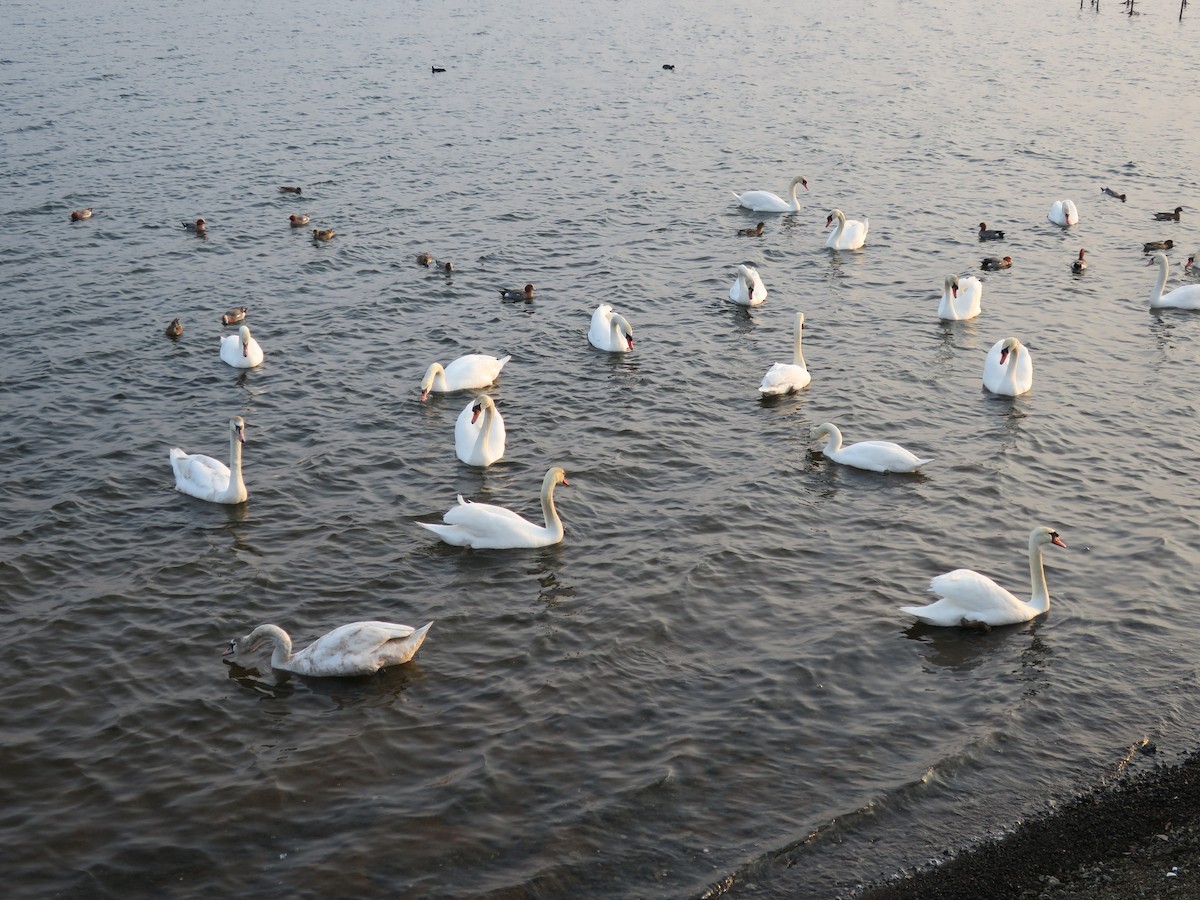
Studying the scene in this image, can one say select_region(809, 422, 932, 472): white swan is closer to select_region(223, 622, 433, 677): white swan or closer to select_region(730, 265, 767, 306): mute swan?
select_region(730, 265, 767, 306): mute swan

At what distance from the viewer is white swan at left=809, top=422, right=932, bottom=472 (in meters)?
15.6

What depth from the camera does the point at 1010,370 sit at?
708 inches

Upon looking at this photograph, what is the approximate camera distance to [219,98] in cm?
3588

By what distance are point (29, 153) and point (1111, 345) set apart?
79.5ft

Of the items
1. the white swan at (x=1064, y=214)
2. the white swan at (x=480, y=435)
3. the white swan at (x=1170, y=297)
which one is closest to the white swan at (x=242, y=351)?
the white swan at (x=480, y=435)

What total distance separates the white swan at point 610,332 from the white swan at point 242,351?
521 cm

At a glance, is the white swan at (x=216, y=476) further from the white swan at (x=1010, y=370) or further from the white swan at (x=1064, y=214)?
the white swan at (x=1064, y=214)

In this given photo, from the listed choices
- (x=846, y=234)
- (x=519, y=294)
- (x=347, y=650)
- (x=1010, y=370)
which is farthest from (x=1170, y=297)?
(x=347, y=650)

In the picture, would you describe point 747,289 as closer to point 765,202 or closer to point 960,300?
point 960,300

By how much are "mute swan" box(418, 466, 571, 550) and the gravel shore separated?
6.08 metres

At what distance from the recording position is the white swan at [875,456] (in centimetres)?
1557

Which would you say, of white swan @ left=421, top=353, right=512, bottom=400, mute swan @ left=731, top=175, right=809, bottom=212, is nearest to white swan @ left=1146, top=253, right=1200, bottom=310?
mute swan @ left=731, top=175, right=809, bottom=212

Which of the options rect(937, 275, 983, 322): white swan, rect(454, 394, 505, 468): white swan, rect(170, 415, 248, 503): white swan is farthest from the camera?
rect(937, 275, 983, 322): white swan

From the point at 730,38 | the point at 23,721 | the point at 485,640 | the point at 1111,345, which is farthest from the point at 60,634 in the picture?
the point at 730,38
